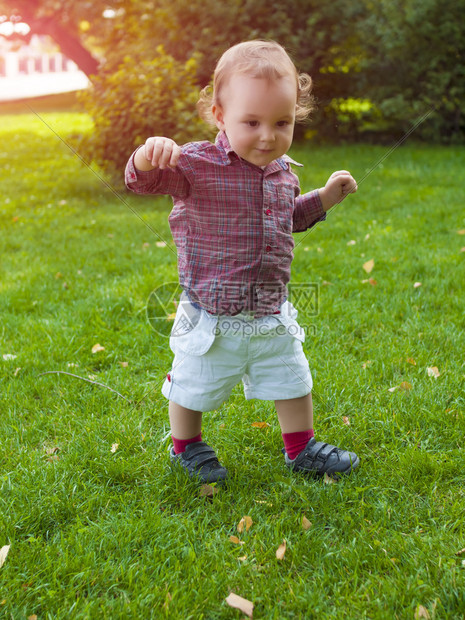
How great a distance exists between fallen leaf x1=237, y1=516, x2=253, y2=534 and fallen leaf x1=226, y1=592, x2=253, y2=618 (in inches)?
9.9

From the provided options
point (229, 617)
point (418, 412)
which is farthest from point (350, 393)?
point (229, 617)

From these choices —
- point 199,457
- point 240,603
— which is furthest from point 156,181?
Result: point 240,603

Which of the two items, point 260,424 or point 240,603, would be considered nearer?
point 240,603

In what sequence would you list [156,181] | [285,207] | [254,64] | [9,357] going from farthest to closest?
[9,357]
[285,207]
[156,181]
[254,64]

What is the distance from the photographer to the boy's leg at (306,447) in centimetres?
201

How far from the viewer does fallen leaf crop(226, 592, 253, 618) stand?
1507 millimetres

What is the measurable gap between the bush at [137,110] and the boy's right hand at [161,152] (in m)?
4.47

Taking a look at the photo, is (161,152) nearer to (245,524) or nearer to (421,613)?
(245,524)

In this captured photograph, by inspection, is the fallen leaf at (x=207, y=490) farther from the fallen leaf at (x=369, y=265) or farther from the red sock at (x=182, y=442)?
the fallen leaf at (x=369, y=265)

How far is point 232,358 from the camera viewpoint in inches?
74.4

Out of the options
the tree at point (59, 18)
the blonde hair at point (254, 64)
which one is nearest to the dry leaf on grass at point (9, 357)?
the blonde hair at point (254, 64)

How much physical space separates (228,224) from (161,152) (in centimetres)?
33

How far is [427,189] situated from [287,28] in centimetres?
402

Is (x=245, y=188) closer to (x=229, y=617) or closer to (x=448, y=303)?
(x=229, y=617)
